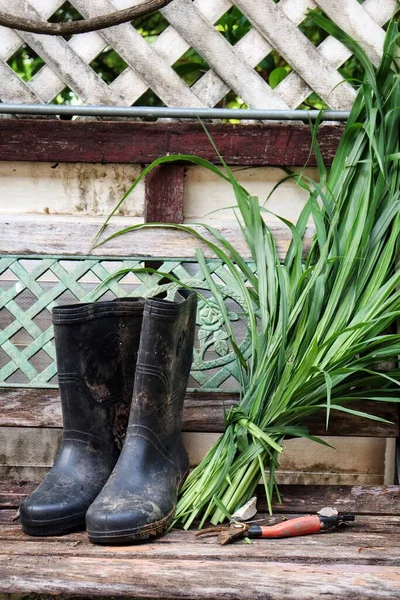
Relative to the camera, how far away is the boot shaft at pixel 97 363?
162 centimetres

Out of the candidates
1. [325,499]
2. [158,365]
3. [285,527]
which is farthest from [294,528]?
[158,365]

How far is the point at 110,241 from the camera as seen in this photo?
2.11m

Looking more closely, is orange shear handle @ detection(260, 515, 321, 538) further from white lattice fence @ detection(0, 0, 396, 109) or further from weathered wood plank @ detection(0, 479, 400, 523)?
white lattice fence @ detection(0, 0, 396, 109)

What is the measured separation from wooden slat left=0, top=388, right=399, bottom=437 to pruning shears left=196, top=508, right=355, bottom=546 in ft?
1.43

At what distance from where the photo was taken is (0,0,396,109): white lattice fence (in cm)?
215

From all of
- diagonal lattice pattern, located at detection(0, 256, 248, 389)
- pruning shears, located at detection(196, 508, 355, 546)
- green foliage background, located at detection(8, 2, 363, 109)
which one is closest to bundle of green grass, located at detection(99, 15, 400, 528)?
pruning shears, located at detection(196, 508, 355, 546)

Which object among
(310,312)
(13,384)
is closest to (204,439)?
(13,384)

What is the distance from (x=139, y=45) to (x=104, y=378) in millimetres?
965

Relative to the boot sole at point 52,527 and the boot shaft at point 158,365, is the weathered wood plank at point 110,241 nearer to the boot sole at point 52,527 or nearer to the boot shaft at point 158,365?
the boot shaft at point 158,365

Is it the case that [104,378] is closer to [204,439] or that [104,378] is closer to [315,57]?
[204,439]

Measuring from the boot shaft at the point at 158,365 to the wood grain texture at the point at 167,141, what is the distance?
0.65 m

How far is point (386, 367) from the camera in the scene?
2.00 m

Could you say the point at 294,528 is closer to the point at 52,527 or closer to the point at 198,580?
the point at 198,580

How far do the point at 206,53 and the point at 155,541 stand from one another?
1.30 metres
